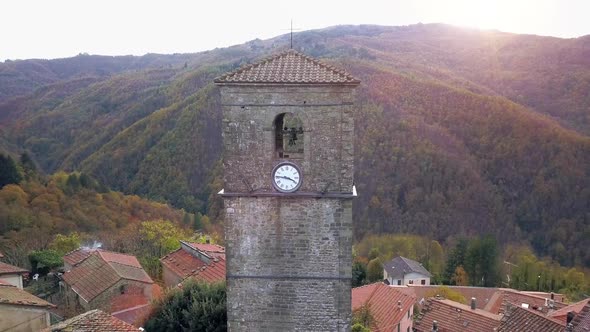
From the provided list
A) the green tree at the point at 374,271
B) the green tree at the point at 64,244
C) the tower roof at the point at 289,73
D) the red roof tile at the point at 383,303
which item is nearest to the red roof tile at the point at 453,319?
the red roof tile at the point at 383,303

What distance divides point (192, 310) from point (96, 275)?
8260 millimetres

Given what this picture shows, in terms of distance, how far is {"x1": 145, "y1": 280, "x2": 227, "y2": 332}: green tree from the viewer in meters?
16.2

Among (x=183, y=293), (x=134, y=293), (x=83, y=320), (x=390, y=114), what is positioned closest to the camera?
(x=83, y=320)

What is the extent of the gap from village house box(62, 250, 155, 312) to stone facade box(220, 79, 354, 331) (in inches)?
452

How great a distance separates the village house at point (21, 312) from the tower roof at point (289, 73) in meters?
9.54

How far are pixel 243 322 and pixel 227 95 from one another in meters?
4.98

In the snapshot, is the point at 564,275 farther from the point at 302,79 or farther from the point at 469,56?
the point at 469,56

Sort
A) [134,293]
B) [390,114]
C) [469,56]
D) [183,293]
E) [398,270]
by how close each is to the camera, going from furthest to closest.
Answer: [469,56], [390,114], [398,270], [134,293], [183,293]

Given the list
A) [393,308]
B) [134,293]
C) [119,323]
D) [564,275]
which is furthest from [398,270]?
[119,323]

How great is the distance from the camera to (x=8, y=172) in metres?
38.4

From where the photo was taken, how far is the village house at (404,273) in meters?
45.4

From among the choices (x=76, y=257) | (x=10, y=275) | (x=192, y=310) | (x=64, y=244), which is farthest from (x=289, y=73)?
(x=64, y=244)

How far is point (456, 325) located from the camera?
25344 mm

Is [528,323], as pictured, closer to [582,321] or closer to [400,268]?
[582,321]
